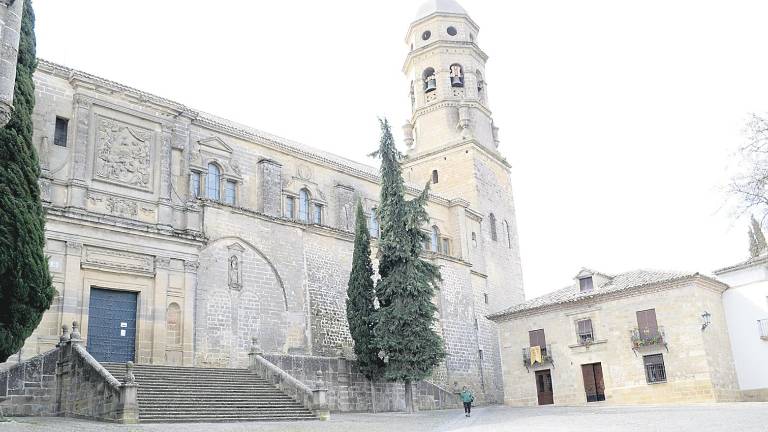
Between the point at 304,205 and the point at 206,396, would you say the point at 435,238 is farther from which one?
the point at 206,396

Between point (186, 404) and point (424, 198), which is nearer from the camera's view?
point (186, 404)

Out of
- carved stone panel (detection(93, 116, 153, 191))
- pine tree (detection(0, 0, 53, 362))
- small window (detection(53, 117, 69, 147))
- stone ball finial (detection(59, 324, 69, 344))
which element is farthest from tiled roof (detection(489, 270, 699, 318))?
pine tree (detection(0, 0, 53, 362))

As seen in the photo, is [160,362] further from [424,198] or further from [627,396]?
[627,396]

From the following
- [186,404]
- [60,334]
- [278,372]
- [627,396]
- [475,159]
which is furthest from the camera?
[475,159]

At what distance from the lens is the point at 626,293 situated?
28.1 meters

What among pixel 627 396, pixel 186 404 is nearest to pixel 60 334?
pixel 186 404

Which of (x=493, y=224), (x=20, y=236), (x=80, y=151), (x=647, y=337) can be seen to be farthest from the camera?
(x=493, y=224)

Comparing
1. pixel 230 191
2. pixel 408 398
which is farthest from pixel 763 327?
pixel 230 191

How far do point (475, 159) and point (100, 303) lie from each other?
23.8 metres

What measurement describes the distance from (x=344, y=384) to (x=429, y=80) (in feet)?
74.8

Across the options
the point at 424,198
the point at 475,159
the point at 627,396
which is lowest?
the point at 627,396

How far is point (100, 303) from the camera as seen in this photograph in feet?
66.8

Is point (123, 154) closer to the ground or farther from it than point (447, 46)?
closer to the ground

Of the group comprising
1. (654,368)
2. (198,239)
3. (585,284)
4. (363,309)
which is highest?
(198,239)
